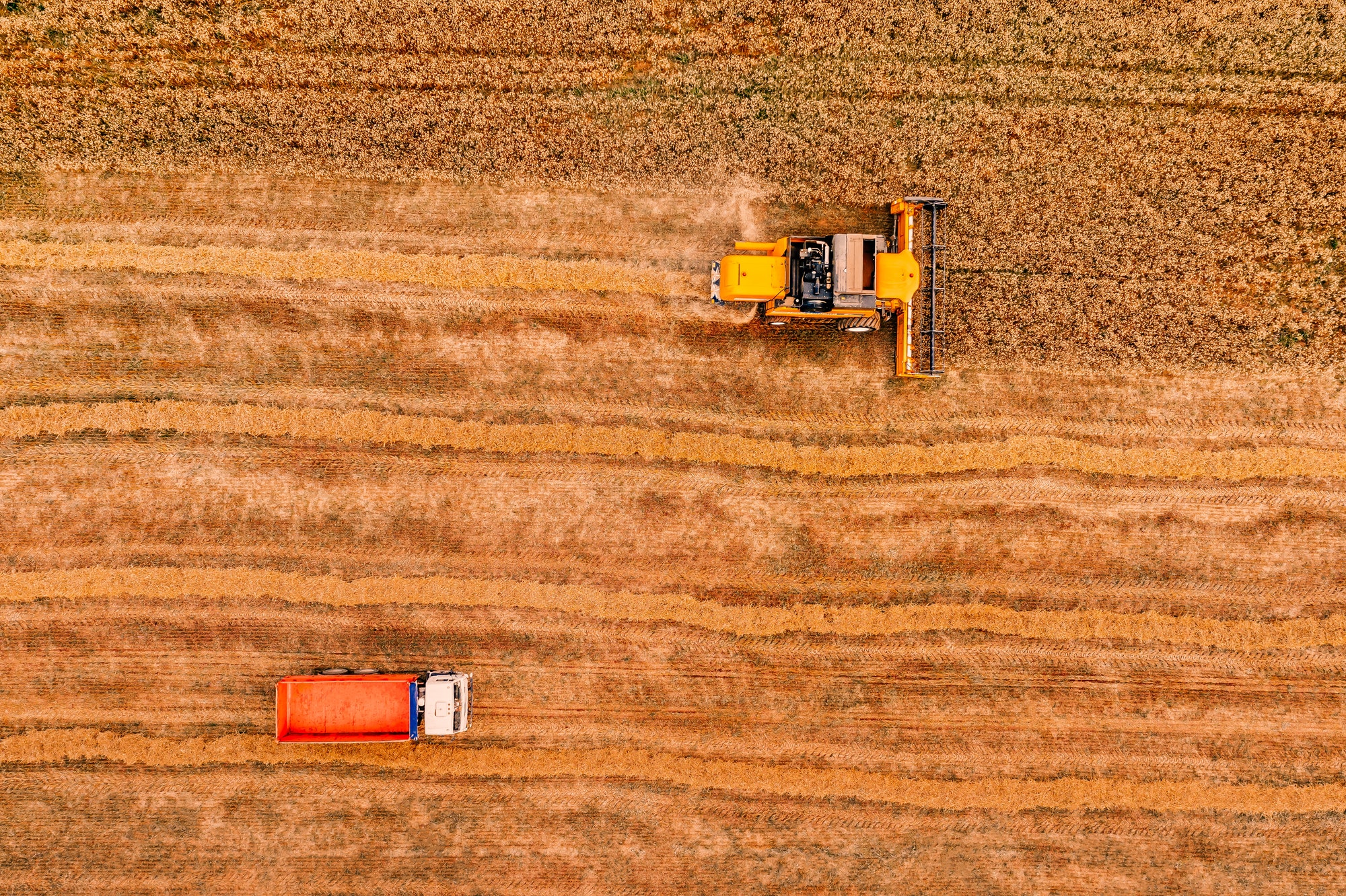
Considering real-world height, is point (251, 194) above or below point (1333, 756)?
above

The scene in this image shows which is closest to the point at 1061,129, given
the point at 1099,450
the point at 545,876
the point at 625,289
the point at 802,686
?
the point at 1099,450

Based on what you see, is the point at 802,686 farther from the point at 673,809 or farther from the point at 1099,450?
the point at 1099,450

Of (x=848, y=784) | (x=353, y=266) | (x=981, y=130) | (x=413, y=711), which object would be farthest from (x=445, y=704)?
(x=981, y=130)

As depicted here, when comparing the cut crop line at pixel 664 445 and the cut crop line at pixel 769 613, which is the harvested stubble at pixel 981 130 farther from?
the cut crop line at pixel 769 613

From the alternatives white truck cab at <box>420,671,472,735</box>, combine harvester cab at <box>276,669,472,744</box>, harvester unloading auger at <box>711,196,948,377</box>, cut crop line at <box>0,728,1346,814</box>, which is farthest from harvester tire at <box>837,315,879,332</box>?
combine harvester cab at <box>276,669,472,744</box>

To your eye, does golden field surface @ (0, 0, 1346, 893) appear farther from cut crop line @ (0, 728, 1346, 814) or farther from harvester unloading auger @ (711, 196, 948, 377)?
harvester unloading auger @ (711, 196, 948, 377)

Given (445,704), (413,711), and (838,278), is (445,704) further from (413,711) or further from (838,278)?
(838,278)
